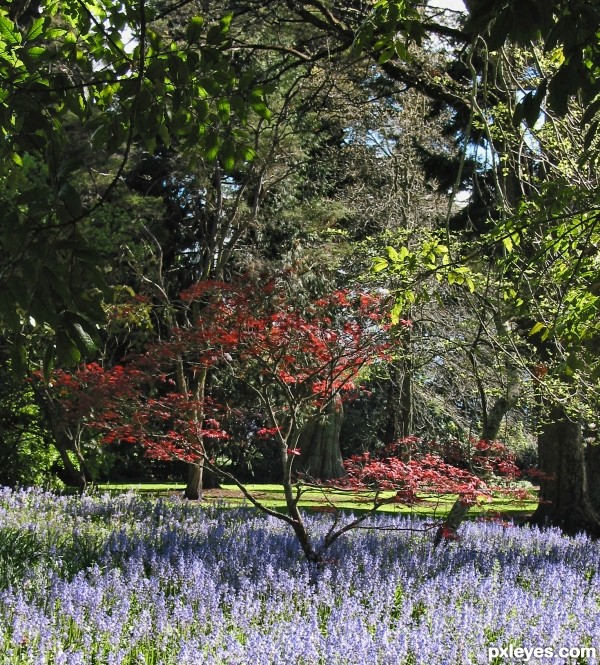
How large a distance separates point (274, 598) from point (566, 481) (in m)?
7.50

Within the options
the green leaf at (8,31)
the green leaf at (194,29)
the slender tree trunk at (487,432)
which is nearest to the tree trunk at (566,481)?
the slender tree trunk at (487,432)

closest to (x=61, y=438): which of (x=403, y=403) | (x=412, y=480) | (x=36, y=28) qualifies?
(x=412, y=480)

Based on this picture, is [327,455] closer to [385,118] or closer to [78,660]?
[385,118]

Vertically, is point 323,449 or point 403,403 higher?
point 403,403

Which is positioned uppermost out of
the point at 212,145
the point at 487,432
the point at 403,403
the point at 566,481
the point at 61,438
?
the point at 212,145

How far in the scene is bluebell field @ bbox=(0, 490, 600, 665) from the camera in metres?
4.41

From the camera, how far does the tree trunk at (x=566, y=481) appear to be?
1175 centimetres

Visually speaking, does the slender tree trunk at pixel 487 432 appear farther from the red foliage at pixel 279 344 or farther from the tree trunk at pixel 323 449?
the tree trunk at pixel 323 449

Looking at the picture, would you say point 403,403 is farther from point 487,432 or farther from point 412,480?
point 412,480

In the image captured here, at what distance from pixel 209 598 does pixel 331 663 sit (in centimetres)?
151

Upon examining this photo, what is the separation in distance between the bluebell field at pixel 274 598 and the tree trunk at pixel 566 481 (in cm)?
262

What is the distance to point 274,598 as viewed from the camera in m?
5.65

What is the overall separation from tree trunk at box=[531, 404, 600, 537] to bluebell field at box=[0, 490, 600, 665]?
2.62 meters

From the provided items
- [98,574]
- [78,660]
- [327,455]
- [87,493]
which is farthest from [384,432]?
[78,660]
